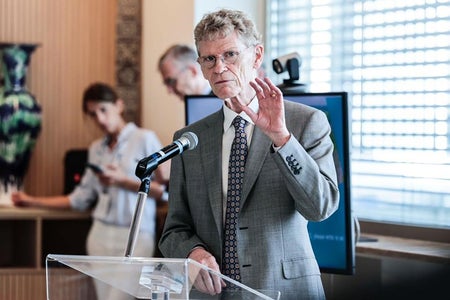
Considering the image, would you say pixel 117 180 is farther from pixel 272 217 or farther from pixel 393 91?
pixel 272 217

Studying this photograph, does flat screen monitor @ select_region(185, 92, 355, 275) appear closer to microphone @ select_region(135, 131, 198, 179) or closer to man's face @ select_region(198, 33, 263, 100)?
man's face @ select_region(198, 33, 263, 100)

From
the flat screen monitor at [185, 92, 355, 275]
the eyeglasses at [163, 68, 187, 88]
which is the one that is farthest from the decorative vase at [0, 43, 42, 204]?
the flat screen monitor at [185, 92, 355, 275]

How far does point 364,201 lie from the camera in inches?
170

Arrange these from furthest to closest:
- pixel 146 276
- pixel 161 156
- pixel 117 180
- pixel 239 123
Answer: pixel 117 180, pixel 239 123, pixel 161 156, pixel 146 276

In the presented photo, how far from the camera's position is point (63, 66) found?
18.5ft

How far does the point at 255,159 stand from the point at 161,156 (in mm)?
417

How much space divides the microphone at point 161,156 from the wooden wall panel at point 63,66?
3722mm

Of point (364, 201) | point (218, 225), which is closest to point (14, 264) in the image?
point (364, 201)

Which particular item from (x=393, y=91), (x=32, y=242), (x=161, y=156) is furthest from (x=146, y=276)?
(x=32, y=242)

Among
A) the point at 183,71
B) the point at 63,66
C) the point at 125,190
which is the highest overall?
the point at 63,66

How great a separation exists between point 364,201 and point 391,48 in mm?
776

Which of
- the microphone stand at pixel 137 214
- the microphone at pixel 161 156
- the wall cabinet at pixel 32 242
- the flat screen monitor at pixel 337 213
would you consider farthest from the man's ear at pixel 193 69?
the microphone stand at pixel 137 214

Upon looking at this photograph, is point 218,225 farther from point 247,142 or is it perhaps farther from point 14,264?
point 14,264

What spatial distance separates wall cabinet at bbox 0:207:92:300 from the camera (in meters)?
5.14
